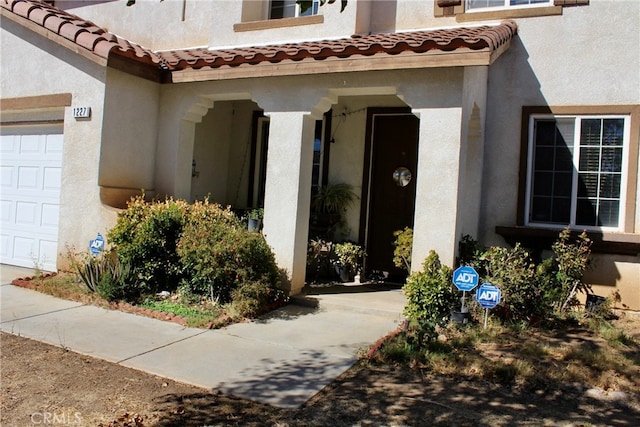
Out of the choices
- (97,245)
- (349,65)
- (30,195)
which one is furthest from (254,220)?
(30,195)

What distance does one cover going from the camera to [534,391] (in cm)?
449

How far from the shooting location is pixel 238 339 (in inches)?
225

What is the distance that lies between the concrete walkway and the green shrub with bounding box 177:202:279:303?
0.63 metres

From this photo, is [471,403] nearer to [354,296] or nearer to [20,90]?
[354,296]

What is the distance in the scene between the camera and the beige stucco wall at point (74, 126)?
788cm

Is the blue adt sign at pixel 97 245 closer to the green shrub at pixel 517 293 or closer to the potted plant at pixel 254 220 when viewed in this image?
the potted plant at pixel 254 220

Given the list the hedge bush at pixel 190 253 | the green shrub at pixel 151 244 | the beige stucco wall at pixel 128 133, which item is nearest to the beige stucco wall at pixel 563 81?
the hedge bush at pixel 190 253

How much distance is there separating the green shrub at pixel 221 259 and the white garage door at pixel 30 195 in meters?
3.06

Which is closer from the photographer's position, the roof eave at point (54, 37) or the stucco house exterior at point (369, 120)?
the stucco house exterior at point (369, 120)

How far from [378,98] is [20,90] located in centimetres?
615

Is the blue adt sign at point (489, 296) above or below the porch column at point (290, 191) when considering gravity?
below

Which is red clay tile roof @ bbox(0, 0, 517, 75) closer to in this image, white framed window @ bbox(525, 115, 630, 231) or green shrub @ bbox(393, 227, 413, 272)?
white framed window @ bbox(525, 115, 630, 231)

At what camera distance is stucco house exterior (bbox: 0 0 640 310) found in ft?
22.1

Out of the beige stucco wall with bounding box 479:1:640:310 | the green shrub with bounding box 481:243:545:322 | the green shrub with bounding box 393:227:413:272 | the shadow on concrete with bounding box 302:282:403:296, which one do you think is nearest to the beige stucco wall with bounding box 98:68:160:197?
the shadow on concrete with bounding box 302:282:403:296
